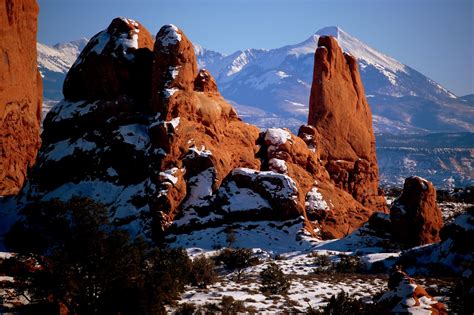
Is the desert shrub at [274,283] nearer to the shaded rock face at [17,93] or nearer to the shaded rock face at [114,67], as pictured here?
the shaded rock face at [114,67]

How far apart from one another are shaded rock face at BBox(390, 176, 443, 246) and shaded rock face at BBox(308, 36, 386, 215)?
63.9 feet

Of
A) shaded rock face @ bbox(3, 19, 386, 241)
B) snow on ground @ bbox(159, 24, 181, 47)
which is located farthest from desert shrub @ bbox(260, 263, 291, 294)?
snow on ground @ bbox(159, 24, 181, 47)

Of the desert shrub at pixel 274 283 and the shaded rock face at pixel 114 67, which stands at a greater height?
the shaded rock face at pixel 114 67

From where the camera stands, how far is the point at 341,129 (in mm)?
69000

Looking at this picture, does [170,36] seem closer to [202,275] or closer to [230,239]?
[230,239]

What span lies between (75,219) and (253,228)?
27115 millimetres

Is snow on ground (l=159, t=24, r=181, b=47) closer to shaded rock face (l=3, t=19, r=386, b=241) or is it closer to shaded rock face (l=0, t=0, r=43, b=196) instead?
shaded rock face (l=3, t=19, r=386, b=241)

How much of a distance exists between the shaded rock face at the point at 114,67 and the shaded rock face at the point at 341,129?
71.7 ft

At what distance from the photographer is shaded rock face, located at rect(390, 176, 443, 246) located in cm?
4662

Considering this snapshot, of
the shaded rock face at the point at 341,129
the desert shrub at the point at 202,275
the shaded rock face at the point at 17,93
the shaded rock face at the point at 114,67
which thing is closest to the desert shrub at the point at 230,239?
the desert shrub at the point at 202,275

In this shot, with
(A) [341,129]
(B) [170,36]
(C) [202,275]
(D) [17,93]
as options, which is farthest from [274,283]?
(D) [17,93]

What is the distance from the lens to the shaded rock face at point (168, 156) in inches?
2013

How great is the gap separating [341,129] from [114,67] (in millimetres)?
28831

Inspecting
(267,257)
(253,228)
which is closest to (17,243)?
(267,257)
